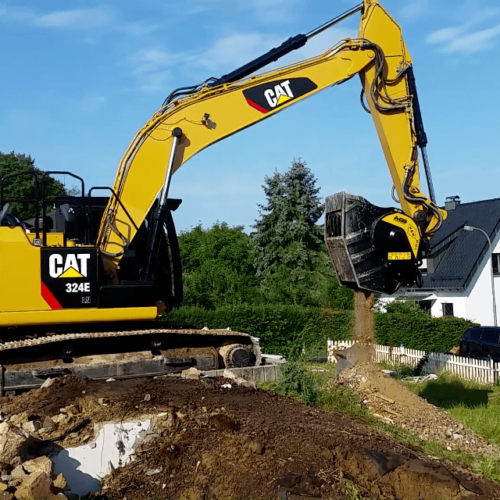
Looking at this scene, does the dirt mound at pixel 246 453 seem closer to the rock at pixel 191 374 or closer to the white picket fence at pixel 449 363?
the rock at pixel 191 374

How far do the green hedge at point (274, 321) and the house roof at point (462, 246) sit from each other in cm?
1147

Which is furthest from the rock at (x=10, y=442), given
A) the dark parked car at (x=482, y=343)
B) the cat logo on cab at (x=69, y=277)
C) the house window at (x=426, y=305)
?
the house window at (x=426, y=305)

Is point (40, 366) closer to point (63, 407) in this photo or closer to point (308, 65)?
point (63, 407)

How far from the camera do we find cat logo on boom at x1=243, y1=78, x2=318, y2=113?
1016cm

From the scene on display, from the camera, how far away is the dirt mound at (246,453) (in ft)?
19.1

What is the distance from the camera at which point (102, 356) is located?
31.8 ft

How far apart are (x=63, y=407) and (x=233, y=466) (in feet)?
8.00

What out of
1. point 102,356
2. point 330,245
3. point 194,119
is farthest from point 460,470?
point 194,119

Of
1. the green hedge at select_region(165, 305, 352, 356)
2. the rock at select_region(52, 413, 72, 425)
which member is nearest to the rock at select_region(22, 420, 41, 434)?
the rock at select_region(52, 413, 72, 425)

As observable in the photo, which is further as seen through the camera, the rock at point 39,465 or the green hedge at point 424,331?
the green hedge at point 424,331

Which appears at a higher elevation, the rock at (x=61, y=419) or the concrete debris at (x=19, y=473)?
the rock at (x=61, y=419)

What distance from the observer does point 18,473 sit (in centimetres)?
556

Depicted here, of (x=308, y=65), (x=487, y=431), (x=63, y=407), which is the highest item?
(x=308, y=65)

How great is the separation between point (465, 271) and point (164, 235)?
91.0ft
